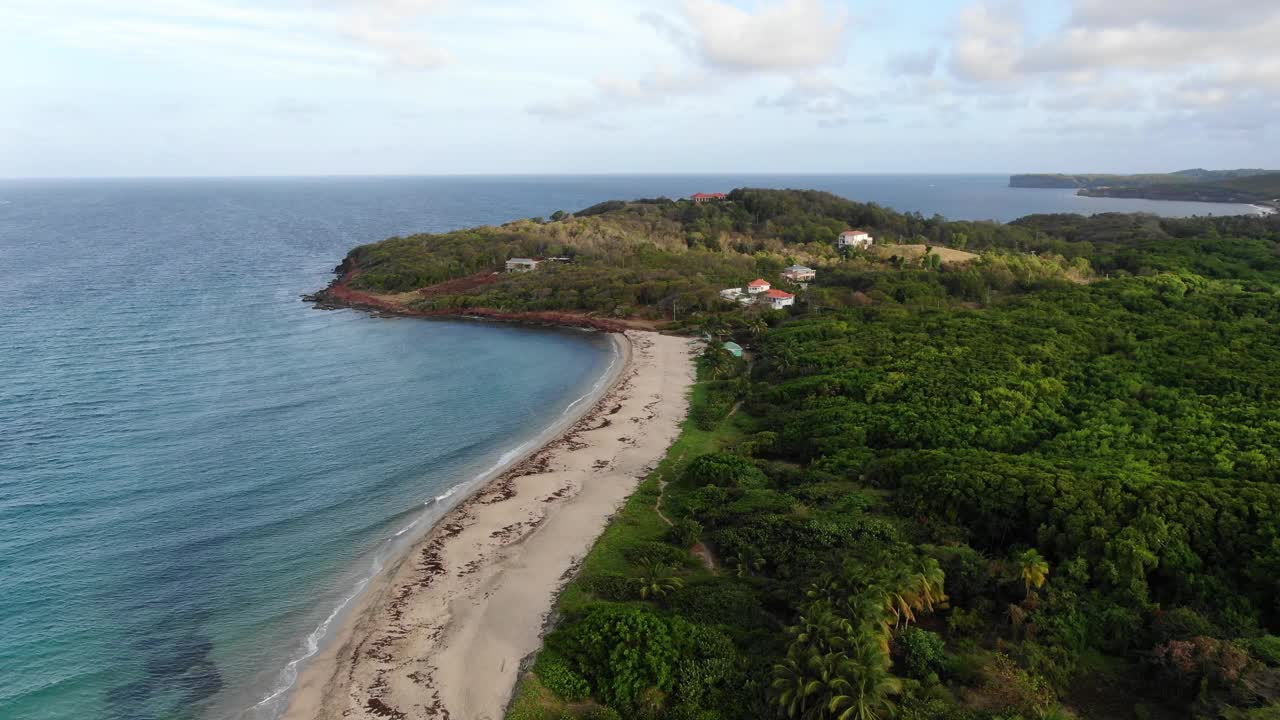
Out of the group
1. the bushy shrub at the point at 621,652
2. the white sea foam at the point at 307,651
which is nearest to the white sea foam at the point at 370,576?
the white sea foam at the point at 307,651

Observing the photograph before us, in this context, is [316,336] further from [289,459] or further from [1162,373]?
[1162,373]

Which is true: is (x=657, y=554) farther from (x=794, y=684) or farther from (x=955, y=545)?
(x=955, y=545)

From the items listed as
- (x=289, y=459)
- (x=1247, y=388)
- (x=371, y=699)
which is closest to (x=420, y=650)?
(x=371, y=699)

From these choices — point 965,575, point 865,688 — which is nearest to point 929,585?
point 965,575

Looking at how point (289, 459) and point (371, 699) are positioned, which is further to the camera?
point (289, 459)

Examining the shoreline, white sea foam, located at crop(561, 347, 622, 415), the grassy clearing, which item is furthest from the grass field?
the grassy clearing

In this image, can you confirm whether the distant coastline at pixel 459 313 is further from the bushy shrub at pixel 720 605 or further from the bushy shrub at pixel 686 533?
the bushy shrub at pixel 720 605
